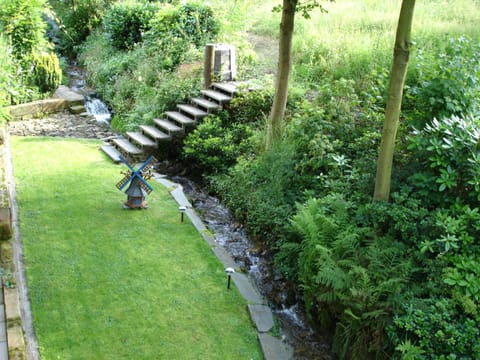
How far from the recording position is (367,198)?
6.88 m

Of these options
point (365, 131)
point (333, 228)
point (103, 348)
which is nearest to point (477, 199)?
point (333, 228)

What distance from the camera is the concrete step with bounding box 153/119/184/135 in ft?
37.3

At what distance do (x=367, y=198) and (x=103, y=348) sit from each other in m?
3.96

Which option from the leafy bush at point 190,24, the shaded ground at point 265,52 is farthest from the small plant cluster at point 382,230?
the leafy bush at point 190,24

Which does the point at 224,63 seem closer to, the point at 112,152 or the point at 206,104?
the point at 206,104

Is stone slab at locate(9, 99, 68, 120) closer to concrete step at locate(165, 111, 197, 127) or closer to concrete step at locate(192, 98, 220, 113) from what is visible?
concrete step at locate(165, 111, 197, 127)

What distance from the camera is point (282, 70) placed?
9047 mm

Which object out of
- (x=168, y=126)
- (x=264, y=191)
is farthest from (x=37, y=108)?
(x=264, y=191)

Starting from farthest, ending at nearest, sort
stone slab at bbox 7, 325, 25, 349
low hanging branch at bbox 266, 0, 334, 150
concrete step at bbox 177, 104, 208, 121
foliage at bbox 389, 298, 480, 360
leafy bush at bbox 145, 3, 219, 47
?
leafy bush at bbox 145, 3, 219, 47, concrete step at bbox 177, 104, 208, 121, low hanging branch at bbox 266, 0, 334, 150, stone slab at bbox 7, 325, 25, 349, foliage at bbox 389, 298, 480, 360

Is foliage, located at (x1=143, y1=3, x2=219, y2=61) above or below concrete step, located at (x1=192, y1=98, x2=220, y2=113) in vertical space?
above

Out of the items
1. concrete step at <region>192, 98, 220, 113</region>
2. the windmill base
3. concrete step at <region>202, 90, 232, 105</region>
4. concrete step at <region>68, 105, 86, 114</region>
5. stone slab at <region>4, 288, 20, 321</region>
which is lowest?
stone slab at <region>4, 288, 20, 321</region>

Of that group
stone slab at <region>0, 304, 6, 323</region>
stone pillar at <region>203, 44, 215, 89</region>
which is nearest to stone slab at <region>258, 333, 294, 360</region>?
stone slab at <region>0, 304, 6, 323</region>

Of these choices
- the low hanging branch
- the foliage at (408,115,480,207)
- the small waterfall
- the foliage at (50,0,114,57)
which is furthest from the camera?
the foliage at (50,0,114,57)

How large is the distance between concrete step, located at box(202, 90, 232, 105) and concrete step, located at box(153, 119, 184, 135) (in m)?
1.14
